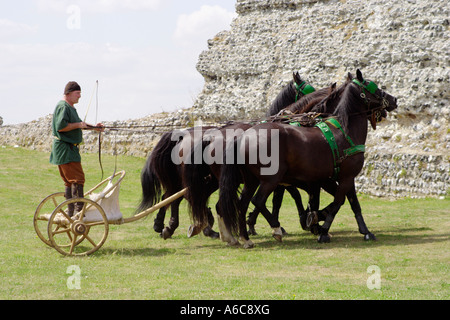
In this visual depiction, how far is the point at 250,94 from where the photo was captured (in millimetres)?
19297

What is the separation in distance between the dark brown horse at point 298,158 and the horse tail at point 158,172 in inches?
45.4

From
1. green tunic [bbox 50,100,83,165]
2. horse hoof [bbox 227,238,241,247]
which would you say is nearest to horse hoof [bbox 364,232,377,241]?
horse hoof [bbox 227,238,241,247]

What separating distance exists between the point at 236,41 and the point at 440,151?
874cm

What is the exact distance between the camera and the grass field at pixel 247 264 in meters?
5.91

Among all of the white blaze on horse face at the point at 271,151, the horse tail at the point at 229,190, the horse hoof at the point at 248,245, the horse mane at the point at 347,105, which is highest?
the horse mane at the point at 347,105

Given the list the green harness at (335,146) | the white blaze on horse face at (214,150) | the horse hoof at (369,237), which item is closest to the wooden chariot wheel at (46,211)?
the white blaze on horse face at (214,150)

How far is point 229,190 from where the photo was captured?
8305mm

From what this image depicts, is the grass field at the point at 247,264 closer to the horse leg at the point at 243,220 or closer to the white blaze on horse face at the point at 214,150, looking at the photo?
the horse leg at the point at 243,220

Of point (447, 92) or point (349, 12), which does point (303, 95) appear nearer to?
point (447, 92)

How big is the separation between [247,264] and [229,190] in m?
1.25

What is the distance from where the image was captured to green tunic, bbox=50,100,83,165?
7949 millimetres

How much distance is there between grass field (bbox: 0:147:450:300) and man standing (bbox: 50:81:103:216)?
39.4 inches

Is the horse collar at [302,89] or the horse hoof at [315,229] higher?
the horse collar at [302,89]
